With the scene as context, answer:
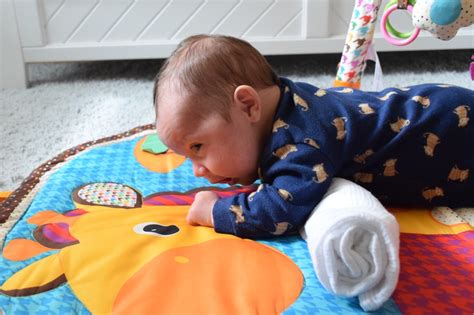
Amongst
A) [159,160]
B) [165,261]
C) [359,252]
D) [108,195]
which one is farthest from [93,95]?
[359,252]

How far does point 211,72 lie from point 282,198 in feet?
0.61

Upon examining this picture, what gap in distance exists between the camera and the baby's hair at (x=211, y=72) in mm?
695

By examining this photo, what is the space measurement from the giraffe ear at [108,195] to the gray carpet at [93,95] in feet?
1.15

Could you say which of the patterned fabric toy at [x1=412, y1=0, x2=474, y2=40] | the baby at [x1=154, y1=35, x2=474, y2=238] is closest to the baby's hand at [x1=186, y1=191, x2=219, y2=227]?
the baby at [x1=154, y1=35, x2=474, y2=238]

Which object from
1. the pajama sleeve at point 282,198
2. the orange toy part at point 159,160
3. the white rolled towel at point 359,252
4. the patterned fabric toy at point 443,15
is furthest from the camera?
the orange toy part at point 159,160

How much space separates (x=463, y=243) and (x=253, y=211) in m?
0.28

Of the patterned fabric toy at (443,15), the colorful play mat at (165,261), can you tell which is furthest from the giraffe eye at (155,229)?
the patterned fabric toy at (443,15)

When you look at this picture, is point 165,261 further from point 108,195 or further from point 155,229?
point 108,195

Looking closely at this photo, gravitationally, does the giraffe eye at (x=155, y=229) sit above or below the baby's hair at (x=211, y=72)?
below

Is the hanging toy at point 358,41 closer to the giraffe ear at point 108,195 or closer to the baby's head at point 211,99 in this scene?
the baby's head at point 211,99

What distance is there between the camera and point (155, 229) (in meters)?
0.75

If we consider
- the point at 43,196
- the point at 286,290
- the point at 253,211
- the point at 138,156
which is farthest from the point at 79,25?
the point at 286,290

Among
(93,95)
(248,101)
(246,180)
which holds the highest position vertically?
(248,101)

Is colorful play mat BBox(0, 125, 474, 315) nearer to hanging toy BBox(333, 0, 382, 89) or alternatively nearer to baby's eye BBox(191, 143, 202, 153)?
baby's eye BBox(191, 143, 202, 153)
